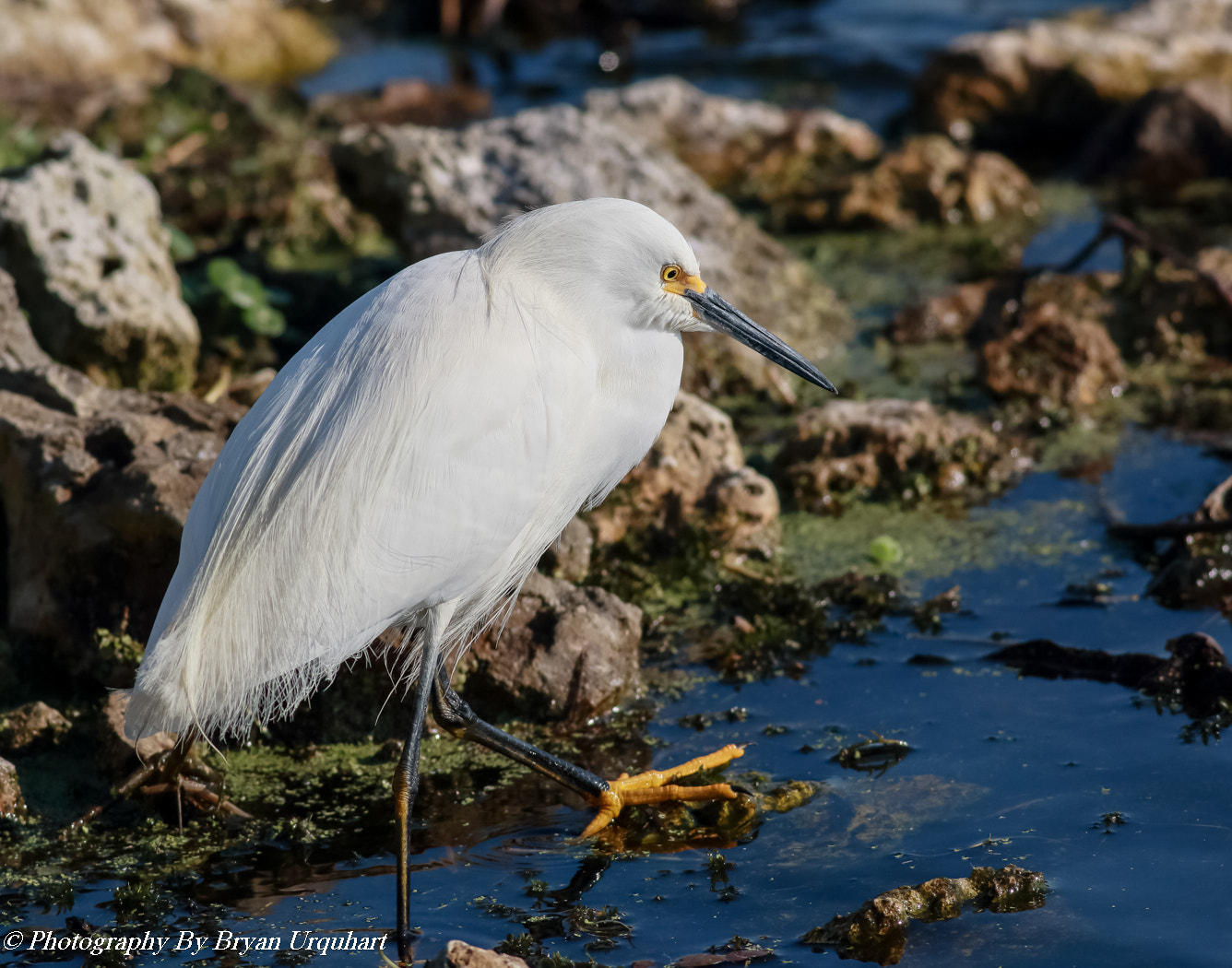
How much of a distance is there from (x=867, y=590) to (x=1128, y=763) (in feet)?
3.52

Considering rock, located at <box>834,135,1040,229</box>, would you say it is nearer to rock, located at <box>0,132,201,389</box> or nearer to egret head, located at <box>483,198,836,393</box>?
rock, located at <box>0,132,201,389</box>

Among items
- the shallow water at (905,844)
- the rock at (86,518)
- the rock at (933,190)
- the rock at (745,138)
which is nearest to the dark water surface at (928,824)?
the shallow water at (905,844)

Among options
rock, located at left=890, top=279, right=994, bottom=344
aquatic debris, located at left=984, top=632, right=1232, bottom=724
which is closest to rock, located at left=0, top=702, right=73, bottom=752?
aquatic debris, located at left=984, top=632, right=1232, bottom=724

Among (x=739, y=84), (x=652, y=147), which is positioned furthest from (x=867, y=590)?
(x=739, y=84)

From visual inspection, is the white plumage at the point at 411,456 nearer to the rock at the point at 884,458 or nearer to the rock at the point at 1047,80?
the rock at the point at 884,458

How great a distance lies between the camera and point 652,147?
648 centimetres

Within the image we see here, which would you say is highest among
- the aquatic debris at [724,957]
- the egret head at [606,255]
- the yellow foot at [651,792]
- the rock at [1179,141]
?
the rock at [1179,141]

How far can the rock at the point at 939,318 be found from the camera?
6117 millimetres

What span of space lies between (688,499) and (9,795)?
2287mm

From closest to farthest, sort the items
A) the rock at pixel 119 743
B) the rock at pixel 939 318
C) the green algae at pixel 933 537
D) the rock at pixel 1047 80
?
1. the rock at pixel 119 743
2. the green algae at pixel 933 537
3. the rock at pixel 939 318
4. the rock at pixel 1047 80

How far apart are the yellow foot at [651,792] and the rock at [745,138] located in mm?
4965

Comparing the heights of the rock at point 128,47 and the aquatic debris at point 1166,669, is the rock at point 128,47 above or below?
above

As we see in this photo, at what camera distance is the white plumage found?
298 centimetres

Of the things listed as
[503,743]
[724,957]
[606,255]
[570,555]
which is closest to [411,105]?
[570,555]
